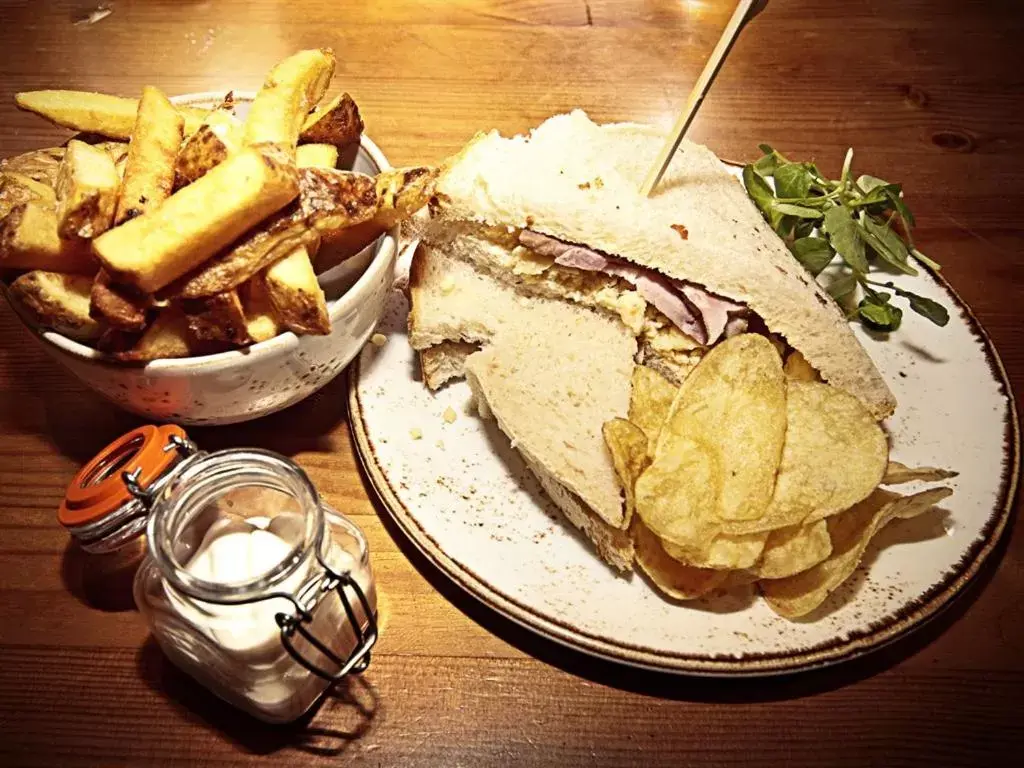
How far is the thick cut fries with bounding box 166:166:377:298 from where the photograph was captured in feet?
4.13

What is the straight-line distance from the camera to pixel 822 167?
7.85 ft

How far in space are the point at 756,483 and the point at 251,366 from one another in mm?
885

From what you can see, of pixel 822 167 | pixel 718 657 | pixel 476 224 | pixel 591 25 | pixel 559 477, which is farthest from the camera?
pixel 591 25

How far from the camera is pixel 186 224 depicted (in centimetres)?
119

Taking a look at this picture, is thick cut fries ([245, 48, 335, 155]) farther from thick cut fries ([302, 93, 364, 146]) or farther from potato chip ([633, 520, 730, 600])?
potato chip ([633, 520, 730, 600])

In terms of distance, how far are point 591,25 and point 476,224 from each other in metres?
1.38

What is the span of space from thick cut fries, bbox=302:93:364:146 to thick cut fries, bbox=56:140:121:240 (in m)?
0.37

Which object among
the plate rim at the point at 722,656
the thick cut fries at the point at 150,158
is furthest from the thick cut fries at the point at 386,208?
the plate rim at the point at 722,656

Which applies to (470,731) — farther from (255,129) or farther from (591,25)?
(591,25)

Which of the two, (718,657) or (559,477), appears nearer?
(718,657)

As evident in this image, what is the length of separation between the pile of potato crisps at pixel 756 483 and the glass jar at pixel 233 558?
51 cm

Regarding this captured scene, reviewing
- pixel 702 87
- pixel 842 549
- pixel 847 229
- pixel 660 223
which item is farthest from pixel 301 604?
pixel 847 229

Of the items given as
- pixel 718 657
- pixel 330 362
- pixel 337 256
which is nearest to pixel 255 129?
pixel 337 256

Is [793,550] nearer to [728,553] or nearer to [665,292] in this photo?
[728,553]
